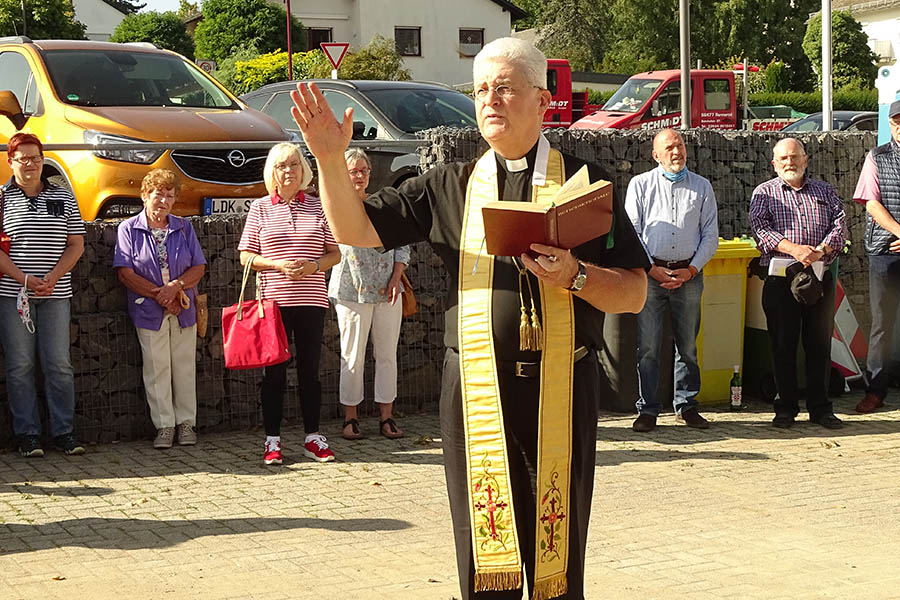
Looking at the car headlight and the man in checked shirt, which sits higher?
the car headlight

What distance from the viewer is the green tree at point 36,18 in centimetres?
5003

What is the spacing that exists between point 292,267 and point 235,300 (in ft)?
4.51

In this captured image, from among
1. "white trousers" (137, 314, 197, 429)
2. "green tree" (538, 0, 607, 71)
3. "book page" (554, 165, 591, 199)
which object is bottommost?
"white trousers" (137, 314, 197, 429)

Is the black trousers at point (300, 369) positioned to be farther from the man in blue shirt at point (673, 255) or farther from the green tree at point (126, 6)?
the green tree at point (126, 6)

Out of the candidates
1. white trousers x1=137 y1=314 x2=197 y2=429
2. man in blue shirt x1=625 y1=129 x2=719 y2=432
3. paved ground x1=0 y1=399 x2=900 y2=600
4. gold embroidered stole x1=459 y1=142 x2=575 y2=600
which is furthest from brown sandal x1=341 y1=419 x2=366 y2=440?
gold embroidered stole x1=459 y1=142 x2=575 y2=600

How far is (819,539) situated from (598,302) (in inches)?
125

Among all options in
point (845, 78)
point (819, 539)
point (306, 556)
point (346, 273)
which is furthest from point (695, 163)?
point (845, 78)

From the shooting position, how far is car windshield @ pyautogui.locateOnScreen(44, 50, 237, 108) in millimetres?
11938

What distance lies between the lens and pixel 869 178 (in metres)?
10.3

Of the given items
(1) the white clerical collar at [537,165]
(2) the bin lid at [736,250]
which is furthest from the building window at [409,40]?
(1) the white clerical collar at [537,165]

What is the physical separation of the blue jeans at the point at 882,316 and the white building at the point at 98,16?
249 feet

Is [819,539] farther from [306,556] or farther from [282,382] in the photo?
[282,382]

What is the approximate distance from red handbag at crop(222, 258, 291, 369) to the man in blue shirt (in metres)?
2.71

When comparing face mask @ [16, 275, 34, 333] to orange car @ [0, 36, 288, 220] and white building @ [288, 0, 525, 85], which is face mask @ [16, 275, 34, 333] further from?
white building @ [288, 0, 525, 85]
